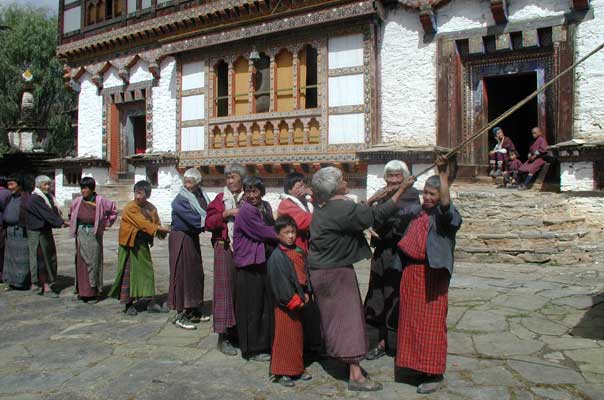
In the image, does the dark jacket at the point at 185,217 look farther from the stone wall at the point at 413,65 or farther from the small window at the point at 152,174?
the small window at the point at 152,174

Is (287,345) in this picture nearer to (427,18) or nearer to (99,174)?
(427,18)

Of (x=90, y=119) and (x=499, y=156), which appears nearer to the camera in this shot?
(x=499, y=156)

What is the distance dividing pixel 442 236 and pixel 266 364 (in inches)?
71.3

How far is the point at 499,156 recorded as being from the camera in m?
10.8

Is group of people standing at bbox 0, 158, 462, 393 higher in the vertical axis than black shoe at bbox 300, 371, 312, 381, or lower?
higher

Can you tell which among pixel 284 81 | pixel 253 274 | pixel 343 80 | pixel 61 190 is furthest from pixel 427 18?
pixel 61 190

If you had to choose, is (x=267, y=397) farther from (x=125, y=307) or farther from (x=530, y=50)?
(x=530, y=50)

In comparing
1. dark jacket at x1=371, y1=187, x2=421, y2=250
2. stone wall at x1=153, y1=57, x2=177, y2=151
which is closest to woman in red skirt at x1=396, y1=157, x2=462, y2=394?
dark jacket at x1=371, y1=187, x2=421, y2=250

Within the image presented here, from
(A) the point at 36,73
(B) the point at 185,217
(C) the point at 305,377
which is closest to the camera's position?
(C) the point at 305,377

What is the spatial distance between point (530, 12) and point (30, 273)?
933 cm

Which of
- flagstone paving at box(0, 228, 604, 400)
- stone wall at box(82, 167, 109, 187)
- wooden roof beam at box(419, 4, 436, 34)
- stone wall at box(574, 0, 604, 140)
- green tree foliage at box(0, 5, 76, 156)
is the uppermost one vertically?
green tree foliage at box(0, 5, 76, 156)

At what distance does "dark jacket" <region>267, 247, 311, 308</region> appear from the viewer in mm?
4109

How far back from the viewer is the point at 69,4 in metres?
17.5

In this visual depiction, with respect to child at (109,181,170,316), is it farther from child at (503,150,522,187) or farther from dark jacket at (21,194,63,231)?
child at (503,150,522,187)
